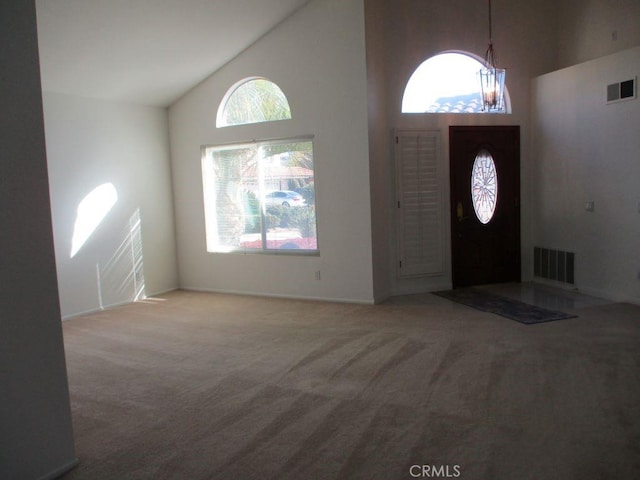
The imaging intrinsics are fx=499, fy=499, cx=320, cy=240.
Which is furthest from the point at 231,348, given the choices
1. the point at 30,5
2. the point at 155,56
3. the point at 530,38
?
the point at 530,38

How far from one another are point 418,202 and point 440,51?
1.87 meters

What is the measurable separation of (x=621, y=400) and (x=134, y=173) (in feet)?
19.0

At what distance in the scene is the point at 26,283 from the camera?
8.03 ft

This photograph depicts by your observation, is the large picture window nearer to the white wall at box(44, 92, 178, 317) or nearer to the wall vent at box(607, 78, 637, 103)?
the white wall at box(44, 92, 178, 317)

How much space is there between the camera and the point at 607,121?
18.1 feet

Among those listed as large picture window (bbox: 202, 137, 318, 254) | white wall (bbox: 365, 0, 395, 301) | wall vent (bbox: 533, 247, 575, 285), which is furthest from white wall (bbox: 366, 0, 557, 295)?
large picture window (bbox: 202, 137, 318, 254)

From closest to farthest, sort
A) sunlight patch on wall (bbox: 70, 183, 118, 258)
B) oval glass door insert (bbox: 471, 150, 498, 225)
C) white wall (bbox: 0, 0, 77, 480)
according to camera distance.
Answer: white wall (bbox: 0, 0, 77, 480) < sunlight patch on wall (bbox: 70, 183, 118, 258) < oval glass door insert (bbox: 471, 150, 498, 225)

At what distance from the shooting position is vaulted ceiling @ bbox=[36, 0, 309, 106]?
177 inches

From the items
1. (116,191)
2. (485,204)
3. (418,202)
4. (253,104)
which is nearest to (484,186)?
(485,204)

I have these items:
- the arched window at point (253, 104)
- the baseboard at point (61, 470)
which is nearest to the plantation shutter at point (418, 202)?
the arched window at point (253, 104)

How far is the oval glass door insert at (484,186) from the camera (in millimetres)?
6387

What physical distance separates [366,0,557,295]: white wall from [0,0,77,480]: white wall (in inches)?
148

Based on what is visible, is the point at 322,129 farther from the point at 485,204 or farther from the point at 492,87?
the point at 485,204

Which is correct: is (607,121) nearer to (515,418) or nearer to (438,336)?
(438,336)
